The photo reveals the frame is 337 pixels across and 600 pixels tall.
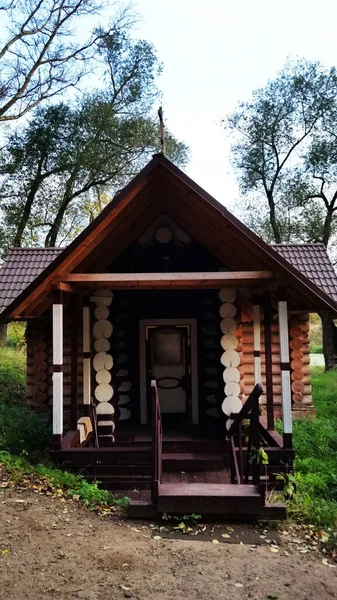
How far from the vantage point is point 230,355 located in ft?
25.8

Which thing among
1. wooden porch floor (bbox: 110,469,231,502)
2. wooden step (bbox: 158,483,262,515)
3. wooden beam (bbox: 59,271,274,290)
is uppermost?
wooden beam (bbox: 59,271,274,290)

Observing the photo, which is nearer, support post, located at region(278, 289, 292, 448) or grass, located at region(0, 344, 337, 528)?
grass, located at region(0, 344, 337, 528)

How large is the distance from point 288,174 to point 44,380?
57.8 ft

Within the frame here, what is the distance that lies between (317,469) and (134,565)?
12.9 ft

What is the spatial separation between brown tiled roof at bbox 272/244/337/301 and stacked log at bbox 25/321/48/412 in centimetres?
664

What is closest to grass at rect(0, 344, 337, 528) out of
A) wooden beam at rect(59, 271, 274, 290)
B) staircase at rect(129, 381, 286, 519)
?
staircase at rect(129, 381, 286, 519)

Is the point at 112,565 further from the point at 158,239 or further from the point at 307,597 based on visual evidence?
the point at 158,239

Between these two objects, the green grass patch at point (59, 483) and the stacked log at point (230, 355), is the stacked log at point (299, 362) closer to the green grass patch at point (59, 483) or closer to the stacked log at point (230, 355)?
the stacked log at point (230, 355)

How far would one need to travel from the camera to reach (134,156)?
24750 mm

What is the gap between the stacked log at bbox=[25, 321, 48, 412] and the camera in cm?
1035

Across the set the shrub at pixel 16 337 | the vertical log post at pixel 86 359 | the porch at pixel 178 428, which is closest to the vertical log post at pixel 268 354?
the porch at pixel 178 428

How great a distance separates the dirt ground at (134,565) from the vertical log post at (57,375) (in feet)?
5.70

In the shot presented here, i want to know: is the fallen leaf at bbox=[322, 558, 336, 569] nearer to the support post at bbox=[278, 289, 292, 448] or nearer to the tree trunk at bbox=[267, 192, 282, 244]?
the support post at bbox=[278, 289, 292, 448]

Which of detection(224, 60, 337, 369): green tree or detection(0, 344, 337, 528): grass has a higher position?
detection(224, 60, 337, 369): green tree
